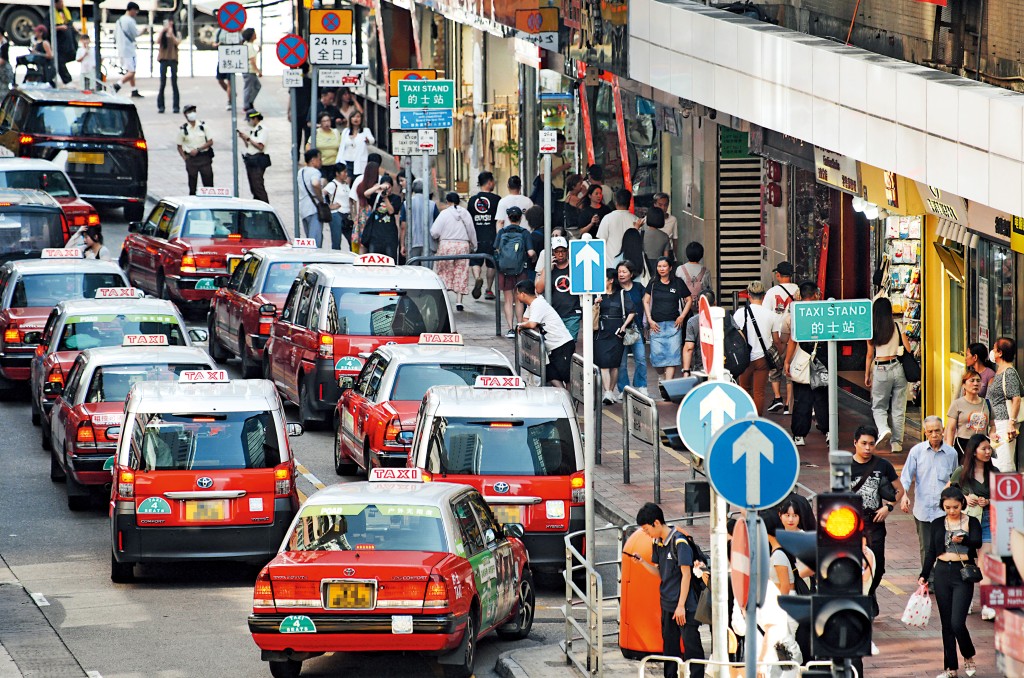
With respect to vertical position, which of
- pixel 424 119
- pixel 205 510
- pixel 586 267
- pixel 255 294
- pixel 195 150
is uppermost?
pixel 424 119

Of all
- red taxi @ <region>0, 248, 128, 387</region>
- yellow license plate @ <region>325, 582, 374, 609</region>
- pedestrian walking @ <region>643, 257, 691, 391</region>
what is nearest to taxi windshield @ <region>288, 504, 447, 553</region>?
yellow license plate @ <region>325, 582, 374, 609</region>

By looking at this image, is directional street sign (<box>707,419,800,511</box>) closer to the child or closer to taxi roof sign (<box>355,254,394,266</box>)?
taxi roof sign (<box>355,254,394,266</box>)

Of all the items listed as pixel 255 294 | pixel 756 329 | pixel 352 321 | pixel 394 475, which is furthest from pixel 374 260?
pixel 394 475

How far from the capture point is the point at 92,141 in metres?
36.5

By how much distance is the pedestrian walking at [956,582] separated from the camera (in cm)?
1345

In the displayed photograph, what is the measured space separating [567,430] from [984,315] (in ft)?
15.4

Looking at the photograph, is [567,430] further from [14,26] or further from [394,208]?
[14,26]

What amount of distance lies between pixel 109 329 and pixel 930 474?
10665 mm

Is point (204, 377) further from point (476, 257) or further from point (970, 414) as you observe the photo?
point (476, 257)

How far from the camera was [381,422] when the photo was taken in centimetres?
1908

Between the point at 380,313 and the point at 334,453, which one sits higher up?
the point at 380,313

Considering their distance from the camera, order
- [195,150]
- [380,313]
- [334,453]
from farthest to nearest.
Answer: [195,150]
[380,313]
[334,453]

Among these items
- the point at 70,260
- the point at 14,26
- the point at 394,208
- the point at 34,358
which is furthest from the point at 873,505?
the point at 14,26

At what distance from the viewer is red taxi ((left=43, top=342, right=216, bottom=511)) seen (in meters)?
18.9
